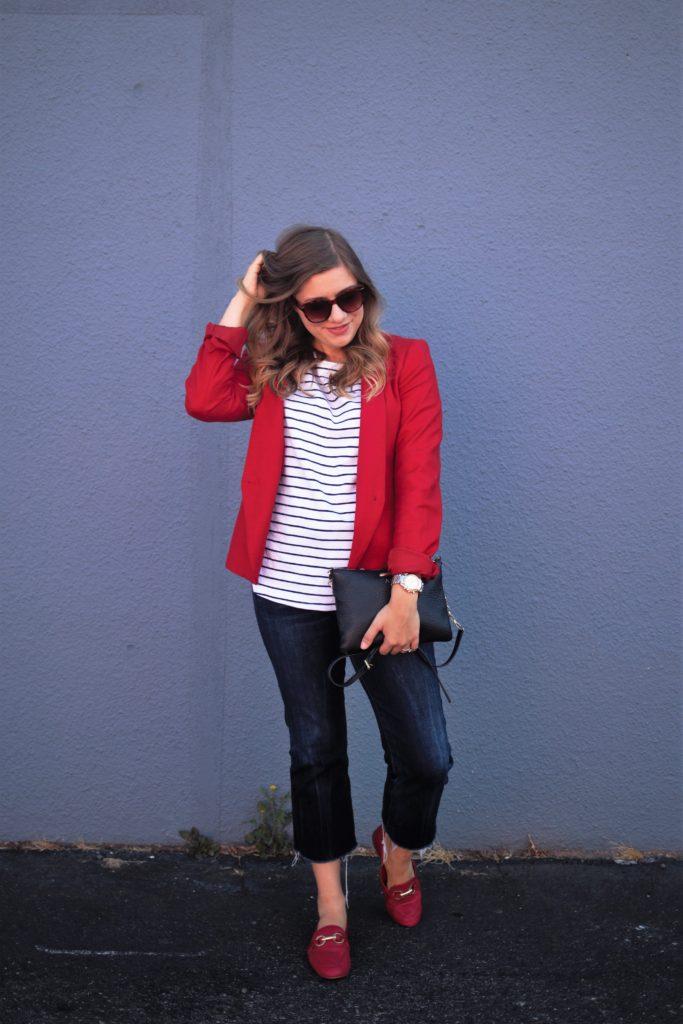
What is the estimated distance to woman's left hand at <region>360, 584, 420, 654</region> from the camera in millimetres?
2527

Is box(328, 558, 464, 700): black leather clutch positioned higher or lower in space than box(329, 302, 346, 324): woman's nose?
lower

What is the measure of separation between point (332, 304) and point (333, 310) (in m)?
0.02

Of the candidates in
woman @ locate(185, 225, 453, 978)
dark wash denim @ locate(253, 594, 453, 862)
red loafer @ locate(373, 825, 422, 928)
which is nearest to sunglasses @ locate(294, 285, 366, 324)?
woman @ locate(185, 225, 453, 978)

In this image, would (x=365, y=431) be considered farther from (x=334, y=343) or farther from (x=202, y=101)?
(x=202, y=101)

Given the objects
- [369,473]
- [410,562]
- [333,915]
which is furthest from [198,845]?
[369,473]

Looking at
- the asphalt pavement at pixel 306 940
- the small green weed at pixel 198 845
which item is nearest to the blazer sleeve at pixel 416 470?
the asphalt pavement at pixel 306 940

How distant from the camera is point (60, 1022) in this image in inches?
99.1

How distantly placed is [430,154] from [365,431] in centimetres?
121

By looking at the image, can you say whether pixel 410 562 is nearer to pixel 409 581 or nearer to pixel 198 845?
pixel 409 581

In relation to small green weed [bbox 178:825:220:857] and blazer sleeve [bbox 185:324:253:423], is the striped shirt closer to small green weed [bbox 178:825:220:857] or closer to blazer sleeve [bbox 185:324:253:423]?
blazer sleeve [bbox 185:324:253:423]

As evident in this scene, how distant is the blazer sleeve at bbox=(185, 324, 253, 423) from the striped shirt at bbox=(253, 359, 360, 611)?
179mm

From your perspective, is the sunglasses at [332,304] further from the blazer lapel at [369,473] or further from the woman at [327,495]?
the blazer lapel at [369,473]

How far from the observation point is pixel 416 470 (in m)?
2.60

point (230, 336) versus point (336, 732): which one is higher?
point (230, 336)
